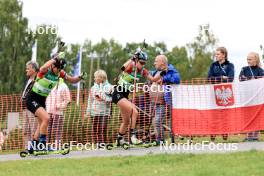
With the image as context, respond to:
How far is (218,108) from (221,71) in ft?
2.81

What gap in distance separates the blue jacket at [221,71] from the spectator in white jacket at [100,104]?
8.00 feet

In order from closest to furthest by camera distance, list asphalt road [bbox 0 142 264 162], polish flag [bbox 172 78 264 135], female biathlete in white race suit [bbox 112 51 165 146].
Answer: asphalt road [bbox 0 142 264 162], female biathlete in white race suit [bbox 112 51 165 146], polish flag [bbox 172 78 264 135]

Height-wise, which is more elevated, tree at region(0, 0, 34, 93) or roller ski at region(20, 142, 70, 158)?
tree at region(0, 0, 34, 93)

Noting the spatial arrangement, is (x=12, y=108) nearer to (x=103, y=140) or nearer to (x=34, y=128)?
(x=34, y=128)

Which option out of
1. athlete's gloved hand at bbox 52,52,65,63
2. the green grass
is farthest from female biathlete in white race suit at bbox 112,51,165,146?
the green grass

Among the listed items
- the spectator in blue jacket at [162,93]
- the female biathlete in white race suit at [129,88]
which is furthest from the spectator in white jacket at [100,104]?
the spectator in blue jacket at [162,93]

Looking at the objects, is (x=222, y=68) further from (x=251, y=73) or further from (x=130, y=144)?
(x=130, y=144)

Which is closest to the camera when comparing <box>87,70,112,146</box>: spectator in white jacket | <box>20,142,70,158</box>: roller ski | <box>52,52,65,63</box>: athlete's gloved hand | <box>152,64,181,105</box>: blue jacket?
<box>52,52,65,63</box>: athlete's gloved hand

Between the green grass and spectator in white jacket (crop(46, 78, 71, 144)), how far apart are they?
10.7 ft

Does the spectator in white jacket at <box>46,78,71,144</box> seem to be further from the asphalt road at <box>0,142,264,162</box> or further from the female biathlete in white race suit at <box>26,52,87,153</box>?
the asphalt road at <box>0,142,264,162</box>

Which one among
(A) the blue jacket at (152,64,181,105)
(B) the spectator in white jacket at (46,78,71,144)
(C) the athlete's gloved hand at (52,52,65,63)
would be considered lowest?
(B) the spectator in white jacket at (46,78,71,144)

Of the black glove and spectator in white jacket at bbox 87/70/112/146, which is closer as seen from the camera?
the black glove

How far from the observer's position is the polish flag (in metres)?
12.5

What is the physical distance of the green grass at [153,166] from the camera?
8039 millimetres
